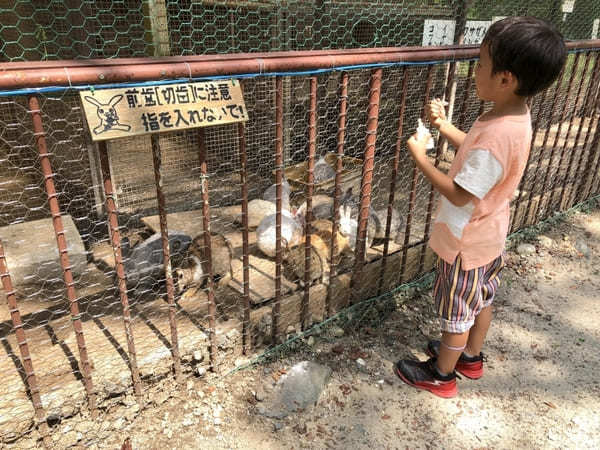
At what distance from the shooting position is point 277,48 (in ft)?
15.2

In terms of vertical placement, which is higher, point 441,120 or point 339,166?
point 441,120

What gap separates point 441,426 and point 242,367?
3.36 feet

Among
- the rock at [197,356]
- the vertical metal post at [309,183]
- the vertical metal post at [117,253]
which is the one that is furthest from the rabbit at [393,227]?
the vertical metal post at [117,253]

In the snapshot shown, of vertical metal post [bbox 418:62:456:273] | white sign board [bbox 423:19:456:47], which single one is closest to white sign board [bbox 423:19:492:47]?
white sign board [bbox 423:19:456:47]

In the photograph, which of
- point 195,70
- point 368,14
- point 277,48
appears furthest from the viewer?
point 368,14

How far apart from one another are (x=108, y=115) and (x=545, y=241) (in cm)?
366

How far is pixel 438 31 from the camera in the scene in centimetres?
475

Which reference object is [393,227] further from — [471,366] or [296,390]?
[296,390]

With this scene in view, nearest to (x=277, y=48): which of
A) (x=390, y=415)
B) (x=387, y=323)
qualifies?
(x=387, y=323)

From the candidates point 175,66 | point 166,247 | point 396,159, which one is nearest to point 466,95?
point 396,159

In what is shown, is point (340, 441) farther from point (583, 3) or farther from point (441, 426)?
point (583, 3)

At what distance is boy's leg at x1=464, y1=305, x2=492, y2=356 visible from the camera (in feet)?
7.84

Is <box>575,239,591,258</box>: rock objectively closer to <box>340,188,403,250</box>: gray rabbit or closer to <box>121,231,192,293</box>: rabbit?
<box>340,188,403,250</box>: gray rabbit

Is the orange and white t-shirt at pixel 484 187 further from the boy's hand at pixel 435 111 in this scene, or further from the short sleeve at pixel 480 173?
the boy's hand at pixel 435 111
